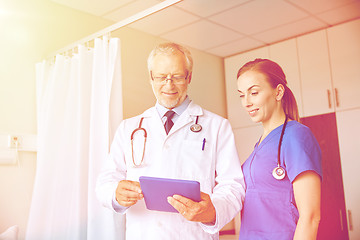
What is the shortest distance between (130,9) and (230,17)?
88 centimetres

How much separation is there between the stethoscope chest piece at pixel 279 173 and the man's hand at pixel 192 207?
26 cm

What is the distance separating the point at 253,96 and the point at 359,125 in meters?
2.15

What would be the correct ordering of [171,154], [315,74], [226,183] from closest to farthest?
1. [226,183]
2. [171,154]
3. [315,74]

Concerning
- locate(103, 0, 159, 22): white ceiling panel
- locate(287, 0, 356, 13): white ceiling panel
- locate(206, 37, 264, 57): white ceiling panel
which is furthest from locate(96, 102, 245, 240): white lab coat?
locate(206, 37, 264, 57): white ceiling panel

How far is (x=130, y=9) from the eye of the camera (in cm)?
297

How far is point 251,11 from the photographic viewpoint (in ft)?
10.2

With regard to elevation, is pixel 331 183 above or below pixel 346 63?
below

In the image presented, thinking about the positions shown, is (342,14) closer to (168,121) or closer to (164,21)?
(164,21)

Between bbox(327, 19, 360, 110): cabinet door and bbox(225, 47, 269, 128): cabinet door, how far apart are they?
2.45 ft

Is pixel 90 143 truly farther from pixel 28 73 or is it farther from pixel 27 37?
pixel 27 37

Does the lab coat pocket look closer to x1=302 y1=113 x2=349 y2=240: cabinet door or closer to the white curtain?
the white curtain

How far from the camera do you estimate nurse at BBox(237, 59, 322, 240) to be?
1215mm

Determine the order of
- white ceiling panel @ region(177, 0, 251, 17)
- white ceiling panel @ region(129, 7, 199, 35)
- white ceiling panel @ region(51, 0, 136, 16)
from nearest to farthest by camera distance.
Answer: white ceiling panel @ region(51, 0, 136, 16) → white ceiling panel @ region(177, 0, 251, 17) → white ceiling panel @ region(129, 7, 199, 35)

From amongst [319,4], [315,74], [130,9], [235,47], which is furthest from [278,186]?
[235,47]
